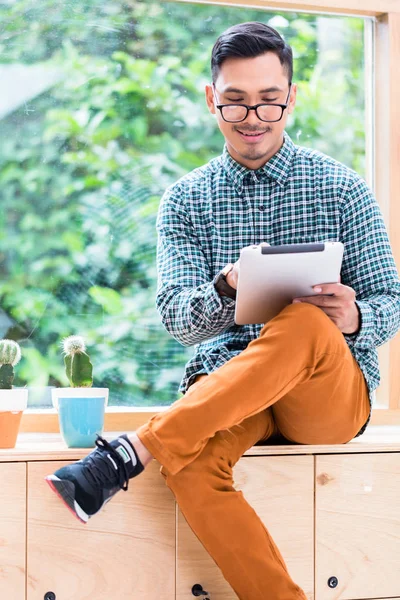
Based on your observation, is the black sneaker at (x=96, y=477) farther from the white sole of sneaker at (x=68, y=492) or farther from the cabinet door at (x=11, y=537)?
the cabinet door at (x=11, y=537)

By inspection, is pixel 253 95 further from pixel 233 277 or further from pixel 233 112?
pixel 233 277

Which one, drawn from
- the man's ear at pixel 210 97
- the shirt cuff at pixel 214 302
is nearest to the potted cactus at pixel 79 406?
the shirt cuff at pixel 214 302

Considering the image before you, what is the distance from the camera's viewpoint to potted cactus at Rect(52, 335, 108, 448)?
183 cm

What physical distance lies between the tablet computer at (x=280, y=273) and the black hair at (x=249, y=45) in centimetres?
63

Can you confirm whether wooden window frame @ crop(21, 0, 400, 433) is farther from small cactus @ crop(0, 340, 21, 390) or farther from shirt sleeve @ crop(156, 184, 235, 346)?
small cactus @ crop(0, 340, 21, 390)

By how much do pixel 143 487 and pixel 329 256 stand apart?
25.8 inches

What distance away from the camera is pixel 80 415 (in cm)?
183

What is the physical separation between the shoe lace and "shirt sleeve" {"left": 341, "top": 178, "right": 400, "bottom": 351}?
59 cm

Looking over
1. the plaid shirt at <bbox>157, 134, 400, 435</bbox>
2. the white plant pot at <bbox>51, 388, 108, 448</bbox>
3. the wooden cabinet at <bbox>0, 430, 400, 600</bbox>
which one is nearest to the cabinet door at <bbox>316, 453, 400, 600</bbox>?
the wooden cabinet at <bbox>0, 430, 400, 600</bbox>

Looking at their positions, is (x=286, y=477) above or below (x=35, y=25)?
below

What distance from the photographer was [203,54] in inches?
91.4

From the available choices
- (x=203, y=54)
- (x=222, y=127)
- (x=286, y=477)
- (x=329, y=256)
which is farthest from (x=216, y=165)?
(x=286, y=477)

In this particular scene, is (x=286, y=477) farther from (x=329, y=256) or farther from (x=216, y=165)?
(x=216, y=165)

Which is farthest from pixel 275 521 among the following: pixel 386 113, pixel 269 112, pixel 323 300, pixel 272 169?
pixel 386 113
